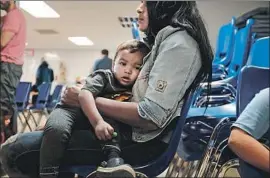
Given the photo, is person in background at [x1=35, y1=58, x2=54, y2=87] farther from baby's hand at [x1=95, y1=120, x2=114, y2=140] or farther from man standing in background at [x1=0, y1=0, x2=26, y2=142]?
baby's hand at [x1=95, y1=120, x2=114, y2=140]

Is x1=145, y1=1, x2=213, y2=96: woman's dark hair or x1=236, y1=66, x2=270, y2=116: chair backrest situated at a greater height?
x1=145, y1=1, x2=213, y2=96: woman's dark hair

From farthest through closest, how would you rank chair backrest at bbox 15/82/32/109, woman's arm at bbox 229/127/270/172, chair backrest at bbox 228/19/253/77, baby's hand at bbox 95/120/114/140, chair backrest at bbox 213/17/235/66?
chair backrest at bbox 213/17/235/66, chair backrest at bbox 228/19/253/77, chair backrest at bbox 15/82/32/109, baby's hand at bbox 95/120/114/140, woman's arm at bbox 229/127/270/172

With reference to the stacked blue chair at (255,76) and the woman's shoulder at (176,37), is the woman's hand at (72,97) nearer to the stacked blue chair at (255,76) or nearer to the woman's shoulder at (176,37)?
the woman's shoulder at (176,37)

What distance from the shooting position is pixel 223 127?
0.90 m

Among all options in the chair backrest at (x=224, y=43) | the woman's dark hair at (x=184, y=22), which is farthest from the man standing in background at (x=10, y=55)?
the chair backrest at (x=224, y=43)

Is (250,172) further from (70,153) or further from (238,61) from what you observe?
(238,61)

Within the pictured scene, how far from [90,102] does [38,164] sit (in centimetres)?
18

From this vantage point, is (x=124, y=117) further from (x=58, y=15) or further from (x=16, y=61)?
(x=58, y=15)

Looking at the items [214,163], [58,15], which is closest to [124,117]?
[214,163]

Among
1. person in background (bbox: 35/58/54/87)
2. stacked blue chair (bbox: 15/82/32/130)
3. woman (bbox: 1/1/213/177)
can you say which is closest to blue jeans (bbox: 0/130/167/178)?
woman (bbox: 1/1/213/177)

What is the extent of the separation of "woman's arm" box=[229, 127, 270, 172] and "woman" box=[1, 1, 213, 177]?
0.53 ft

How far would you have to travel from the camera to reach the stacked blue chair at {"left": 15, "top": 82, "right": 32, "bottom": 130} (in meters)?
1.12

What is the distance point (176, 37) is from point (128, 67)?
4.9 inches

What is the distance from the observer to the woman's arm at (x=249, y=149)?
0.53 m
